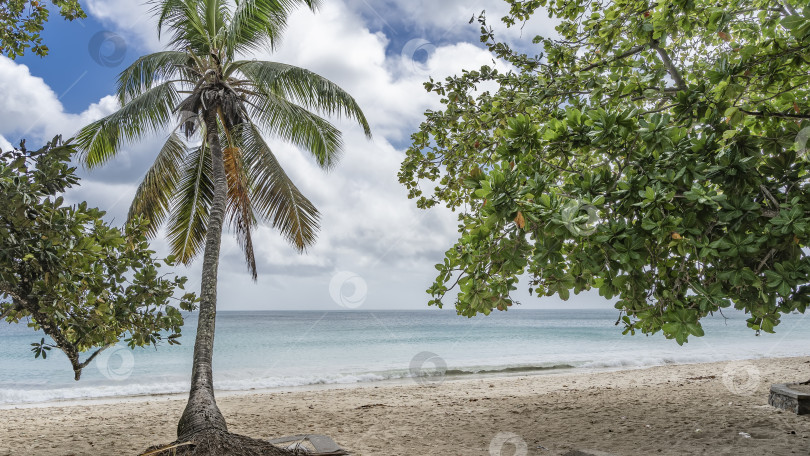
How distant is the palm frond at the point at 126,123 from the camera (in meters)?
7.79

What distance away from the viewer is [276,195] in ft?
28.3

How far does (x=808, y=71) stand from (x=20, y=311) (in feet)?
20.3

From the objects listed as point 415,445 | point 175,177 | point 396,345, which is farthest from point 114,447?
point 396,345

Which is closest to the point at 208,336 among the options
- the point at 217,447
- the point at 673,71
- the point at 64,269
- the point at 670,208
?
the point at 217,447

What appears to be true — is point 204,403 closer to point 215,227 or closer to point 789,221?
point 215,227


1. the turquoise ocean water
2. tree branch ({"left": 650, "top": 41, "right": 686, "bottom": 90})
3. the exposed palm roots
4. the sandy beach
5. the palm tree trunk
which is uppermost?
tree branch ({"left": 650, "top": 41, "right": 686, "bottom": 90})

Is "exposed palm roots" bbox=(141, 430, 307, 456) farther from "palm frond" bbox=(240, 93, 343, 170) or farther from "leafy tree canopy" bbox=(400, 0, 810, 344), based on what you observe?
"palm frond" bbox=(240, 93, 343, 170)

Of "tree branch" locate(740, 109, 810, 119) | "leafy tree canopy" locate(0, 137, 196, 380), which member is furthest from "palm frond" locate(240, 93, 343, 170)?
"tree branch" locate(740, 109, 810, 119)

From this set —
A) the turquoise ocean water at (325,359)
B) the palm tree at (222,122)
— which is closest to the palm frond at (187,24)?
the palm tree at (222,122)

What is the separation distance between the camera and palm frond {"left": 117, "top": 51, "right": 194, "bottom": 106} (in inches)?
307

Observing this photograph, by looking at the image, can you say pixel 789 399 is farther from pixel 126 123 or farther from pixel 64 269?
pixel 126 123

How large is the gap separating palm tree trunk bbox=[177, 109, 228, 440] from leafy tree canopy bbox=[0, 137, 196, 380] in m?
1.09

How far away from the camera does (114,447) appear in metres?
6.02

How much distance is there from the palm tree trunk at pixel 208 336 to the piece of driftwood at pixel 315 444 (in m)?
0.77
